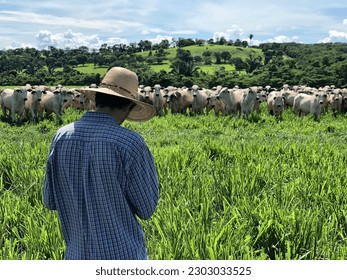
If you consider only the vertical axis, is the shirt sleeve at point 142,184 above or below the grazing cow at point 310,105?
above

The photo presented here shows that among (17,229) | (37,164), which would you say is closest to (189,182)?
(17,229)

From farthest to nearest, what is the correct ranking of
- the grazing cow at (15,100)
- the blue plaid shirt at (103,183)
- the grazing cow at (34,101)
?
the grazing cow at (34,101) < the grazing cow at (15,100) < the blue plaid shirt at (103,183)

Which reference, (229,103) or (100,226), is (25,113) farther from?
(100,226)

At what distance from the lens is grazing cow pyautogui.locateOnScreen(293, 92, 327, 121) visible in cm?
1594

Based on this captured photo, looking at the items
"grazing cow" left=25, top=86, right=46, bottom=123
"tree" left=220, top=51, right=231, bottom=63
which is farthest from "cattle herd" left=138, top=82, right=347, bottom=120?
"tree" left=220, top=51, right=231, bottom=63

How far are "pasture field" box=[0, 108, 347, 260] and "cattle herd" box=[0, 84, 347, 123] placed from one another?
8362mm

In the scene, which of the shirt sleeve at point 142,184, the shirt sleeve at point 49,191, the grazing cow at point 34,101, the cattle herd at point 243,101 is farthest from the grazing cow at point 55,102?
the shirt sleeve at point 142,184

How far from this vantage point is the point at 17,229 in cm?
371

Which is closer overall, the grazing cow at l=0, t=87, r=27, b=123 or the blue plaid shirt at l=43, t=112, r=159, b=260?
the blue plaid shirt at l=43, t=112, r=159, b=260

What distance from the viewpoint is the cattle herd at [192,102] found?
1552 cm

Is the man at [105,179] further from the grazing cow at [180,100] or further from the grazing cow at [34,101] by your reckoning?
the grazing cow at [180,100]

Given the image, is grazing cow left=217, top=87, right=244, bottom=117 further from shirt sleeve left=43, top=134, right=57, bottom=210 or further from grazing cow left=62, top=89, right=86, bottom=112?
shirt sleeve left=43, top=134, right=57, bottom=210
